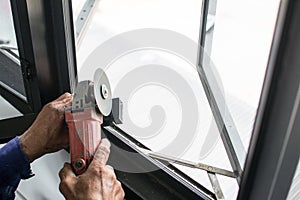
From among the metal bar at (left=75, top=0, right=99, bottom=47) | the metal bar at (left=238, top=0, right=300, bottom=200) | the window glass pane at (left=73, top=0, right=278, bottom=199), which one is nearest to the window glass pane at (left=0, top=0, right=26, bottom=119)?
the metal bar at (left=75, top=0, right=99, bottom=47)

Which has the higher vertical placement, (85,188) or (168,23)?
(168,23)

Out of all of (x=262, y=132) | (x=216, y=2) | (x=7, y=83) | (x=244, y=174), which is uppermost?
(x=216, y=2)

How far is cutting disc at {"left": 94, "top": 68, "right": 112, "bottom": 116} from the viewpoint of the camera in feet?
2.58

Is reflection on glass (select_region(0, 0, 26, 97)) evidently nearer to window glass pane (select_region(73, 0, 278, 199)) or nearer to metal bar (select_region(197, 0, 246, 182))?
window glass pane (select_region(73, 0, 278, 199))

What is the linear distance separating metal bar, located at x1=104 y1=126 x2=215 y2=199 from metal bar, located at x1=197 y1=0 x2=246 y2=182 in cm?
16

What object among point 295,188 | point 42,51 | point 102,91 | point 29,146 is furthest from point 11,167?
point 295,188

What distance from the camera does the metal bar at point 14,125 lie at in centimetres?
126

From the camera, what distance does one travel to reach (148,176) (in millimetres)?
1093

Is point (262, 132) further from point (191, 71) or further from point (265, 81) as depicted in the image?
point (191, 71)

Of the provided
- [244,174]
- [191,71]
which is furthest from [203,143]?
[244,174]

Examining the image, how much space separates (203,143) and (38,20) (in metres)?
0.61

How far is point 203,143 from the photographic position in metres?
0.98

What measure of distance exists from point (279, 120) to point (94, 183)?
0.39 metres

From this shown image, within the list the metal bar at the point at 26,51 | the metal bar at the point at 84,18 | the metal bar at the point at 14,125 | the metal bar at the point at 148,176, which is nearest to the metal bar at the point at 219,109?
the metal bar at the point at 148,176
